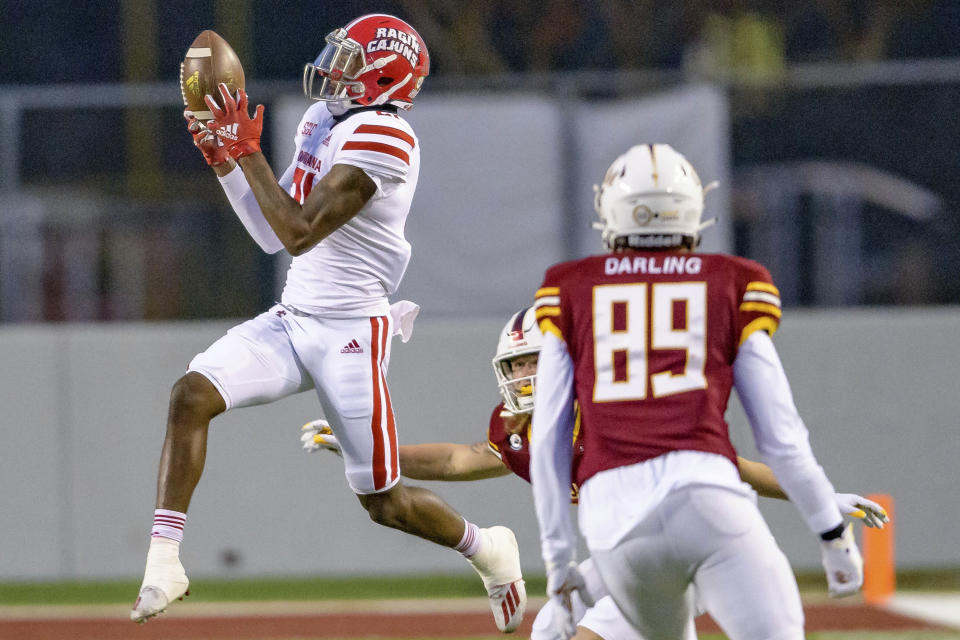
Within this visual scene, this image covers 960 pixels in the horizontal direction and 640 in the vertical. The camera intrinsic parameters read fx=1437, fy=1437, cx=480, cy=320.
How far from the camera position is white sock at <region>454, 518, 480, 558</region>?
4.47 metres

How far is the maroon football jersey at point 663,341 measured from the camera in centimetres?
297

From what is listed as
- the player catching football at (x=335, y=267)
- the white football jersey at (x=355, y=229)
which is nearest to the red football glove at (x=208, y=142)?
the player catching football at (x=335, y=267)

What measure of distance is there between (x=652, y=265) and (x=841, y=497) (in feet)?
2.77

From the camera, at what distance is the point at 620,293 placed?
2.99 metres

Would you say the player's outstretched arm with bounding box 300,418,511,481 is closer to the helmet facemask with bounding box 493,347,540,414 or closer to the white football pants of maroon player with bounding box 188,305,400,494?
the white football pants of maroon player with bounding box 188,305,400,494

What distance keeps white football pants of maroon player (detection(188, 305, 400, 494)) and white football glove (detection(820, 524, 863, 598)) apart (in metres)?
1.56

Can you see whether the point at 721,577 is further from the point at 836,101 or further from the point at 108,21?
the point at 108,21

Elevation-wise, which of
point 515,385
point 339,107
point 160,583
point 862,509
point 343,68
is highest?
point 343,68

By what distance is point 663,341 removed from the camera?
2961mm

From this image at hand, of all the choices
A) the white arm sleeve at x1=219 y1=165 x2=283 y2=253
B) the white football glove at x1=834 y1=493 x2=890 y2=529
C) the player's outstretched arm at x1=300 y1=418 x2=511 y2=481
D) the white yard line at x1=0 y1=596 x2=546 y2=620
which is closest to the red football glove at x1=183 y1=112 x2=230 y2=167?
the white arm sleeve at x1=219 y1=165 x2=283 y2=253

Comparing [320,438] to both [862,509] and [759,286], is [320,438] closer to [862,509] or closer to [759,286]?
[862,509]

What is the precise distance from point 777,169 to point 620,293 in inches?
192

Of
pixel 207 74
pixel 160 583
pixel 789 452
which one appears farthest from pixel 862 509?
pixel 207 74

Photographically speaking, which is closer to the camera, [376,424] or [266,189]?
[266,189]
